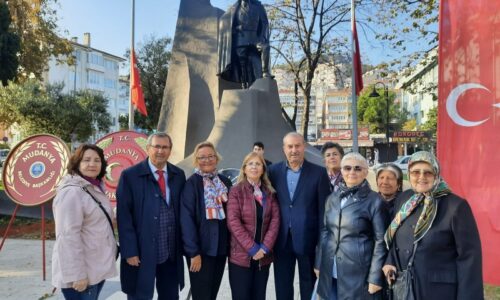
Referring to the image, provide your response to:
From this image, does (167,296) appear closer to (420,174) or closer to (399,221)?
(399,221)

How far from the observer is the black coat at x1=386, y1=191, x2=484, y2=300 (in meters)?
2.64

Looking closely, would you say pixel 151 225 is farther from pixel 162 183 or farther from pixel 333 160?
pixel 333 160

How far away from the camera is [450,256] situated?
2719 millimetres

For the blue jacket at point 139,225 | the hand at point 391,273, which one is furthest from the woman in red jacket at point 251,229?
the hand at point 391,273

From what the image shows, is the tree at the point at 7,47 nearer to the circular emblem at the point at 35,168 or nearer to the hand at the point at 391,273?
the circular emblem at the point at 35,168

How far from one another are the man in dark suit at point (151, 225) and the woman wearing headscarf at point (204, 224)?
13 centimetres

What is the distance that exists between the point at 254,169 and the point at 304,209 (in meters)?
0.53

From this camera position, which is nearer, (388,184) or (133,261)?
(133,261)

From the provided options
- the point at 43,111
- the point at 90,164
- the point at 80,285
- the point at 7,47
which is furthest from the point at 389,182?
the point at 43,111

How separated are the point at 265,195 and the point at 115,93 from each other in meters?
75.6

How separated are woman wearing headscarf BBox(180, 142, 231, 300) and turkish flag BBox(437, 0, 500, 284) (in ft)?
8.40

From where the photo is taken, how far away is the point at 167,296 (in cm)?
382

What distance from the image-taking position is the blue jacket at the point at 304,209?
369 centimetres

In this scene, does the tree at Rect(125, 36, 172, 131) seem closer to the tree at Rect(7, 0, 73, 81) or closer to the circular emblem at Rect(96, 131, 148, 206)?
the tree at Rect(7, 0, 73, 81)
